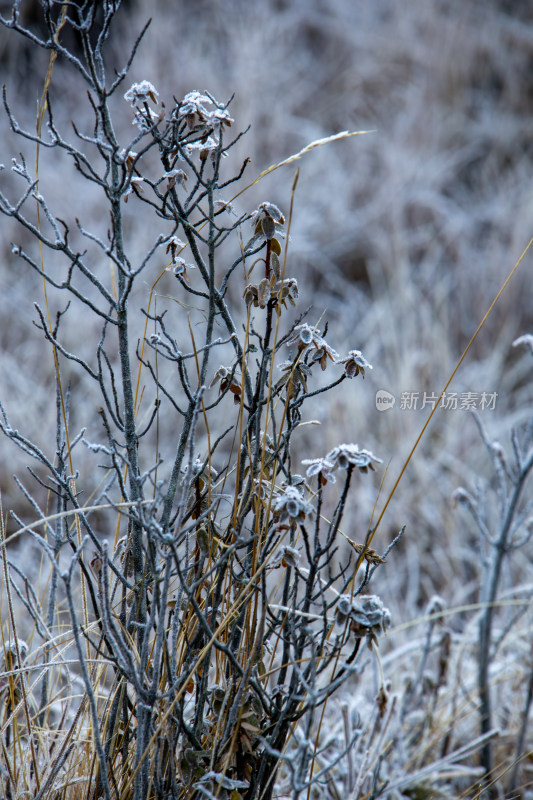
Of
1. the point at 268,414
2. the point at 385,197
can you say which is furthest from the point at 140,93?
the point at 385,197

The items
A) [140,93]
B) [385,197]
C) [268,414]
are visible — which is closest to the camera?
[140,93]

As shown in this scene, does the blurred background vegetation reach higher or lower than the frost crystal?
higher

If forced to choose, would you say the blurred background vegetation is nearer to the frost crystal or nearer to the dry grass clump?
the dry grass clump

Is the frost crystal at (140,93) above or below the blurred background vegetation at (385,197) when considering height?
below

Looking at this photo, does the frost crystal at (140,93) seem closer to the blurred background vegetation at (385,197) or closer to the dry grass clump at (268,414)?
the dry grass clump at (268,414)

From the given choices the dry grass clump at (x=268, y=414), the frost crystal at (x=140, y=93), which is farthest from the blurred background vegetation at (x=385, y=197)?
the frost crystal at (x=140, y=93)

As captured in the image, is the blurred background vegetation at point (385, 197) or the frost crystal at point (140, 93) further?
the blurred background vegetation at point (385, 197)

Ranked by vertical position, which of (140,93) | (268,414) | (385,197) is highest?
(385,197)

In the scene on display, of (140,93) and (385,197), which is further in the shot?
(385,197)

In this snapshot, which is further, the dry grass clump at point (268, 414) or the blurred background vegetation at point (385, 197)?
the blurred background vegetation at point (385, 197)


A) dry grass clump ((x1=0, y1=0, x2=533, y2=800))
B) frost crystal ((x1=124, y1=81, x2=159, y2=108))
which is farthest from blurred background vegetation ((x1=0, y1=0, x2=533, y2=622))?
frost crystal ((x1=124, y1=81, x2=159, y2=108))

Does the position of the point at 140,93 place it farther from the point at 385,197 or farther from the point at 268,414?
the point at 385,197

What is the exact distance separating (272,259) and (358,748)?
3.47ft

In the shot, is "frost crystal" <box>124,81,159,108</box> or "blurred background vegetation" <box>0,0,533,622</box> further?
"blurred background vegetation" <box>0,0,533,622</box>
